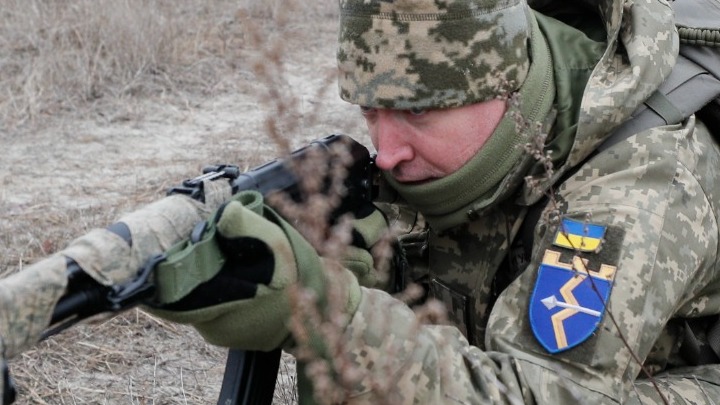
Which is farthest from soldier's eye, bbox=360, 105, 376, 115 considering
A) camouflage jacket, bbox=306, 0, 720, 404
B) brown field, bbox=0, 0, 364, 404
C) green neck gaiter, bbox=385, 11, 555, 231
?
brown field, bbox=0, 0, 364, 404

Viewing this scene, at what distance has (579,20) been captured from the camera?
318 cm

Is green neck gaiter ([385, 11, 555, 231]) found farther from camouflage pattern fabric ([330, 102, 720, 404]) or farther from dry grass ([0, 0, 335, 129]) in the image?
dry grass ([0, 0, 335, 129])

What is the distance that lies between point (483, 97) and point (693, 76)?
56cm

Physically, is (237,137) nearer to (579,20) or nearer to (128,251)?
(579,20)

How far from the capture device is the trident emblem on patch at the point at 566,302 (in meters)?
2.34

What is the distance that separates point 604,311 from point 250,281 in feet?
2.61

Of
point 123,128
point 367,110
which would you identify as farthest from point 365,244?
point 123,128

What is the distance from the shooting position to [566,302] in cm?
238

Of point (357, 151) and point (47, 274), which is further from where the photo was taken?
point (357, 151)

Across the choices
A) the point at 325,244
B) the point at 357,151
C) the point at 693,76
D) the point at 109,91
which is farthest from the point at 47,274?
the point at 109,91

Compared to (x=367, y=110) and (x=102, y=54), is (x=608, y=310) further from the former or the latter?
(x=102, y=54)

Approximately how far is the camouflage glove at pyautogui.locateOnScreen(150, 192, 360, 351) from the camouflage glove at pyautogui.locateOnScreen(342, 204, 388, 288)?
0.47m

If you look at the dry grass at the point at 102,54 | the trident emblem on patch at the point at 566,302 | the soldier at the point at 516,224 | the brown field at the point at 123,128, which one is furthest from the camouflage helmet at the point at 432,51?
the dry grass at the point at 102,54

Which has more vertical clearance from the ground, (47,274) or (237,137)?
(47,274)
